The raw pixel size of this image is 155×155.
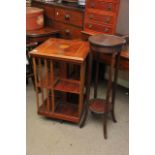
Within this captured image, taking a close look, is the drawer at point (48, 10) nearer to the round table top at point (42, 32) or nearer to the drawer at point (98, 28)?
the round table top at point (42, 32)

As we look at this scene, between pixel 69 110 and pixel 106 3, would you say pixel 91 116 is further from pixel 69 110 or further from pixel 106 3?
pixel 106 3

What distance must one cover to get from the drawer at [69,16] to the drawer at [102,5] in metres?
0.24

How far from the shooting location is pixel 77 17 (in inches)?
93.0

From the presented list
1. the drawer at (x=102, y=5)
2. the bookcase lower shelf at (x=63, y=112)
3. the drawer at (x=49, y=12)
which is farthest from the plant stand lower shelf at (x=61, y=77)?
the drawer at (x=49, y=12)

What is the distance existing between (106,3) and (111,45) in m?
0.58

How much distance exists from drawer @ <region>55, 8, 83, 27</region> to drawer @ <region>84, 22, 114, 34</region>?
19 centimetres

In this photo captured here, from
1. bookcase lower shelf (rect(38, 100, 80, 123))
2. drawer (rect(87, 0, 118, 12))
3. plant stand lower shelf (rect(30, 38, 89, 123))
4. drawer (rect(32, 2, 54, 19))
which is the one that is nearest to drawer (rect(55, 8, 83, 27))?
drawer (rect(32, 2, 54, 19))

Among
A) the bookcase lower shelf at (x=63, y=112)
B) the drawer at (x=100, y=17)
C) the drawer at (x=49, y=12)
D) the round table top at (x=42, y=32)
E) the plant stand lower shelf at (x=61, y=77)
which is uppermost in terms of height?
the drawer at (x=49, y=12)

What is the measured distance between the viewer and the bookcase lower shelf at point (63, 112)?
202 cm
